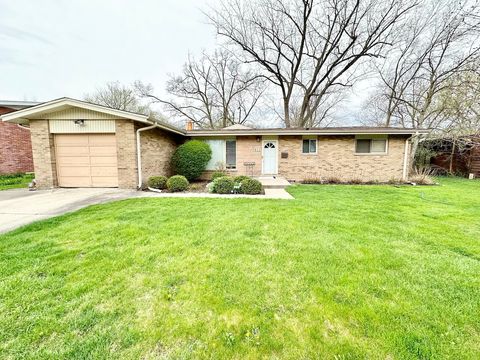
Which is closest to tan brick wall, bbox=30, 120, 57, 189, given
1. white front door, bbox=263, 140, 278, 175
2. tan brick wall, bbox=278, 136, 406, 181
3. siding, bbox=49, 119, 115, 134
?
siding, bbox=49, 119, 115, 134

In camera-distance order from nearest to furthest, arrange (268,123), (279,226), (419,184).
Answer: (279,226), (419,184), (268,123)

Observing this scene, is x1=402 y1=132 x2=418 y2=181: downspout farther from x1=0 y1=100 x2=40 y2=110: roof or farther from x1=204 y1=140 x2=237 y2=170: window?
x1=0 y1=100 x2=40 y2=110: roof

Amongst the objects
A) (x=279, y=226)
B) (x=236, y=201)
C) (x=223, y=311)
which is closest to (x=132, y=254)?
(x=223, y=311)

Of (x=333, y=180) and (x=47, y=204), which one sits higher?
(x=333, y=180)

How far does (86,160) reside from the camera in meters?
8.05

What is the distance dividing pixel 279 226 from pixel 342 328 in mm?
2299

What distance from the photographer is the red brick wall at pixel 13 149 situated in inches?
428

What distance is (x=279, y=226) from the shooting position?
3.98 meters

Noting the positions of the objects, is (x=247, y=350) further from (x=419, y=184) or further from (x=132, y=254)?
(x=419, y=184)

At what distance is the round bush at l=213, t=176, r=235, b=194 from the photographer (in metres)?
7.46

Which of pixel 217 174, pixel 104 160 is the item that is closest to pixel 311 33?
pixel 217 174

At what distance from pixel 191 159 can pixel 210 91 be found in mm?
15349

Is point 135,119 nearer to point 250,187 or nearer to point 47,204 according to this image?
point 47,204

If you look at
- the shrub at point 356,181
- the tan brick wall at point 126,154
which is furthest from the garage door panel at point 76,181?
the shrub at point 356,181
